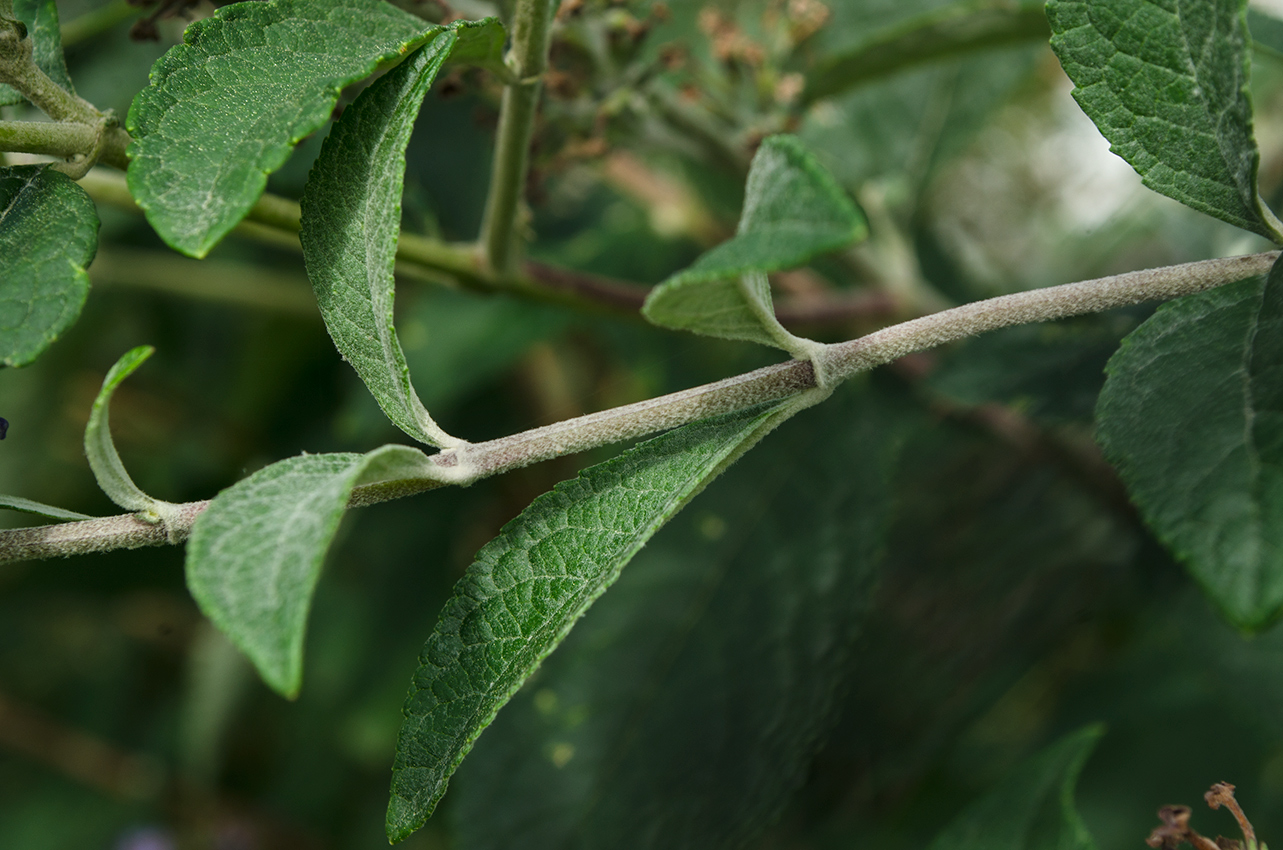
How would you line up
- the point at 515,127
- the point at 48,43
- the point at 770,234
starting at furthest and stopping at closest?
1. the point at 515,127
2. the point at 48,43
3. the point at 770,234

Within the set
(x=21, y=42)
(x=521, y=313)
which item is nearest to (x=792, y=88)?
(x=521, y=313)

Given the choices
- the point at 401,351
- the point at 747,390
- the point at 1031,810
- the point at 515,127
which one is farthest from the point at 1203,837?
the point at 515,127

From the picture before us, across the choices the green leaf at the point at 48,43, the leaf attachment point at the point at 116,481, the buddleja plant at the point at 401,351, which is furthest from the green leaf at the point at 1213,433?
the green leaf at the point at 48,43

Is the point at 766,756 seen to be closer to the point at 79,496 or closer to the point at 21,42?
the point at 21,42

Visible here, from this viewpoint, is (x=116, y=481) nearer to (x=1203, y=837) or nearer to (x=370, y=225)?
(x=370, y=225)

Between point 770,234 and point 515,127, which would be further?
point 515,127

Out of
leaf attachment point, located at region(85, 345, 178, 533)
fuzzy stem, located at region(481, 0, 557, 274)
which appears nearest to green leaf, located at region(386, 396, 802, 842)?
leaf attachment point, located at region(85, 345, 178, 533)
